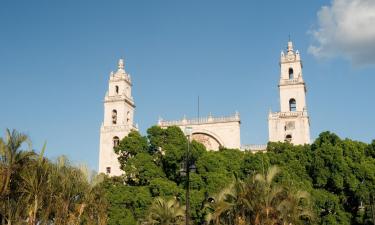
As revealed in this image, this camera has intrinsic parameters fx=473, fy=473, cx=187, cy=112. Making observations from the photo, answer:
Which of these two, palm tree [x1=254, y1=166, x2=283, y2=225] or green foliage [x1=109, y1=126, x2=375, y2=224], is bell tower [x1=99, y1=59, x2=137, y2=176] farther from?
palm tree [x1=254, y1=166, x2=283, y2=225]

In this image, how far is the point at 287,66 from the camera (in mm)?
59000

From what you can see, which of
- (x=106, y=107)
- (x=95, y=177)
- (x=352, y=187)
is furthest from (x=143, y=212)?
(x=106, y=107)

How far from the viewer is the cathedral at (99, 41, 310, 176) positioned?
56.3 m

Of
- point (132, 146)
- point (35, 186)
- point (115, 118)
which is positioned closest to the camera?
point (35, 186)

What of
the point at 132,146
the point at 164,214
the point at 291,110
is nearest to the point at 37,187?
the point at 164,214

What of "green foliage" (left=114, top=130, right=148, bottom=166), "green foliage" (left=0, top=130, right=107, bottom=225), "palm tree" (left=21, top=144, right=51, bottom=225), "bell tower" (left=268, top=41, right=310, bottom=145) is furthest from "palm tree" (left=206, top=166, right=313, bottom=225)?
"bell tower" (left=268, top=41, right=310, bottom=145)

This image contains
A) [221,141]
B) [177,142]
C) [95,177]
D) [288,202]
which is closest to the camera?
[288,202]

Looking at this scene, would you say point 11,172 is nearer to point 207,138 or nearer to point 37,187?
point 37,187

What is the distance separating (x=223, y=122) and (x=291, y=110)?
8492 millimetres

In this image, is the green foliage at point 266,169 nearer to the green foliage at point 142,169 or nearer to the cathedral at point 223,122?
the green foliage at point 142,169

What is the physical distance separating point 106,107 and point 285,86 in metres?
22.8

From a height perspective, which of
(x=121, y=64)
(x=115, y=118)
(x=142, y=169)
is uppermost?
(x=121, y=64)

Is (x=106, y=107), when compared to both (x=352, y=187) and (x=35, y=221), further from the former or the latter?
(x=35, y=221)

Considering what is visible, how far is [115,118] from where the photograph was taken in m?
61.3
